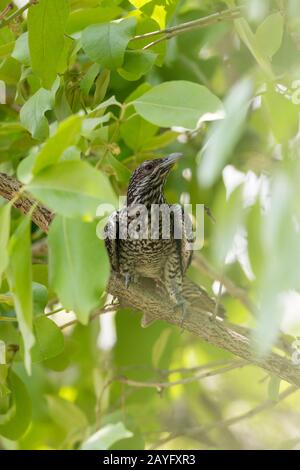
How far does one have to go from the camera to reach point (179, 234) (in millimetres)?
3352

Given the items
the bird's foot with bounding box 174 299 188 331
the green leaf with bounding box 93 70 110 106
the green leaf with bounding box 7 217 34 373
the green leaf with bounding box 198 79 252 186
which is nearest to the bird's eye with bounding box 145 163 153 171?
the bird's foot with bounding box 174 299 188 331

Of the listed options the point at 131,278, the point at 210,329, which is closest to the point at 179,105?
the point at 210,329

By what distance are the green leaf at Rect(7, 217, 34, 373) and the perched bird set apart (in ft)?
5.27

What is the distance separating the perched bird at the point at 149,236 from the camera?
3.26 meters

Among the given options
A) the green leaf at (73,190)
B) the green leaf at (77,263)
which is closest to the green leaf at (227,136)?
the green leaf at (73,190)

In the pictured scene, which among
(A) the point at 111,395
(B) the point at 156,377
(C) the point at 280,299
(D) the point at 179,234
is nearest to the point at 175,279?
(D) the point at 179,234

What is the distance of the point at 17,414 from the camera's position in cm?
304

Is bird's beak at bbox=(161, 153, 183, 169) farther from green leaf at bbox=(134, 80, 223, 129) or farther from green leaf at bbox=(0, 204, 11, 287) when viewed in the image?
green leaf at bbox=(0, 204, 11, 287)

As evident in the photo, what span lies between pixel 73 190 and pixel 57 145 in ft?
0.29

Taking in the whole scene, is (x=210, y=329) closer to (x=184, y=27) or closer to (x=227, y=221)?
(x=184, y=27)

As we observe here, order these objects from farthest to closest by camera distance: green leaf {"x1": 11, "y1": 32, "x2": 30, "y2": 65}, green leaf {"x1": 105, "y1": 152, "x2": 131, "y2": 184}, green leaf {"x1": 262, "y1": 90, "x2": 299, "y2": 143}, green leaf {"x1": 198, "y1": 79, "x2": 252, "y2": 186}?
green leaf {"x1": 105, "y1": 152, "x2": 131, "y2": 184} → green leaf {"x1": 11, "y1": 32, "x2": 30, "y2": 65} → green leaf {"x1": 262, "y1": 90, "x2": 299, "y2": 143} → green leaf {"x1": 198, "y1": 79, "x2": 252, "y2": 186}

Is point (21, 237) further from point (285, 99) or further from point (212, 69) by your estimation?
point (212, 69)

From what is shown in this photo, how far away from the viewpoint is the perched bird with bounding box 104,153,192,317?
3.26m

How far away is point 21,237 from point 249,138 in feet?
8.70
